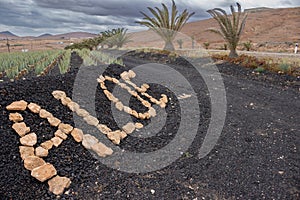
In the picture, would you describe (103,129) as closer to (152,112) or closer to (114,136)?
(114,136)

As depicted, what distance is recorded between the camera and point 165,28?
11.6 m

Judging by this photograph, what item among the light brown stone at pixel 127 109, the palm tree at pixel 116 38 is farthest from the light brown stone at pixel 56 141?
the palm tree at pixel 116 38

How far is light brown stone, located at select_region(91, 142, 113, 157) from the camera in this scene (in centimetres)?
247

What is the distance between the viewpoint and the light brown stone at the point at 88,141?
2521 millimetres

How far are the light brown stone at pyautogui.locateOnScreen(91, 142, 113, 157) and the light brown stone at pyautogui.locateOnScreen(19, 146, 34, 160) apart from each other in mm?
548

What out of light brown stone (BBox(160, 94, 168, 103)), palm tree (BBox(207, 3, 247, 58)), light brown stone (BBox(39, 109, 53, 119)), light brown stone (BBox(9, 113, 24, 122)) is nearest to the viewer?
light brown stone (BBox(9, 113, 24, 122))

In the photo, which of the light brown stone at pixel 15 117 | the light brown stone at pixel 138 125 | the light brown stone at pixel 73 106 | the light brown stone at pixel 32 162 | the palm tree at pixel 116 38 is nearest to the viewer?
the light brown stone at pixel 32 162

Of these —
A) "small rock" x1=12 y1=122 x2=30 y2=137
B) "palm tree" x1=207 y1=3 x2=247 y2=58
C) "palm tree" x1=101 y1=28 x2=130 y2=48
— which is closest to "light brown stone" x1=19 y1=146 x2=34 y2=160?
"small rock" x1=12 y1=122 x2=30 y2=137

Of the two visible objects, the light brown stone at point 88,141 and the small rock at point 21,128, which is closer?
the small rock at point 21,128

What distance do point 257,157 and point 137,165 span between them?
1207 millimetres

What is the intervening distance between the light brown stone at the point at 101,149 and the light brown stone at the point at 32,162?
49 centimetres

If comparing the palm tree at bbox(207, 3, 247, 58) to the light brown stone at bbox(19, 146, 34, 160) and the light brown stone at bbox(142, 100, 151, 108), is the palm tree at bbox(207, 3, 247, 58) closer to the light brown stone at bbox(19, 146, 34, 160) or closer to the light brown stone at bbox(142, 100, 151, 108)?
the light brown stone at bbox(142, 100, 151, 108)

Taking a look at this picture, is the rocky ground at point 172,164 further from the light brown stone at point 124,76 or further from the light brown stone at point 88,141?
the light brown stone at point 124,76

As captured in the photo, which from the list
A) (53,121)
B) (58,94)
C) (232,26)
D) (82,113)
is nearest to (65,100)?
(58,94)
